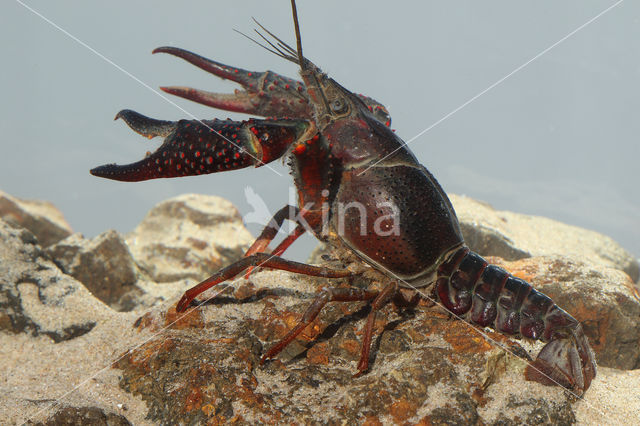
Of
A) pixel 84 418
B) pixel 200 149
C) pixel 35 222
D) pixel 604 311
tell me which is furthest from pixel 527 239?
pixel 35 222

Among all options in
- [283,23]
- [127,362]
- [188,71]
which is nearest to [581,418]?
[127,362]

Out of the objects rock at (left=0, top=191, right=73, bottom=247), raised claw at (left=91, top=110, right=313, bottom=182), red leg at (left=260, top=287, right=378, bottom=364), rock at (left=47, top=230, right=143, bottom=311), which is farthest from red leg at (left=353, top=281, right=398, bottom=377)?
rock at (left=0, top=191, right=73, bottom=247)

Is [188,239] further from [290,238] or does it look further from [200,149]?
[200,149]

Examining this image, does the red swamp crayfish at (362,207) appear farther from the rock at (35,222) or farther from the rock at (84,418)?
the rock at (35,222)

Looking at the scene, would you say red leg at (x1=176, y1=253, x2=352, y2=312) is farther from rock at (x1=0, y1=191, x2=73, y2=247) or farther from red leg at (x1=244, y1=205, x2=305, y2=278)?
rock at (x1=0, y1=191, x2=73, y2=247)

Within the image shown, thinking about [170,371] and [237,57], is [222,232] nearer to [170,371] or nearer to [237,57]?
[170,371]

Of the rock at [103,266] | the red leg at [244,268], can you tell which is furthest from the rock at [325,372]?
the rock at [103,266]

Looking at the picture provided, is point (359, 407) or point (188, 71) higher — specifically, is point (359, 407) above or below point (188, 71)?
below
